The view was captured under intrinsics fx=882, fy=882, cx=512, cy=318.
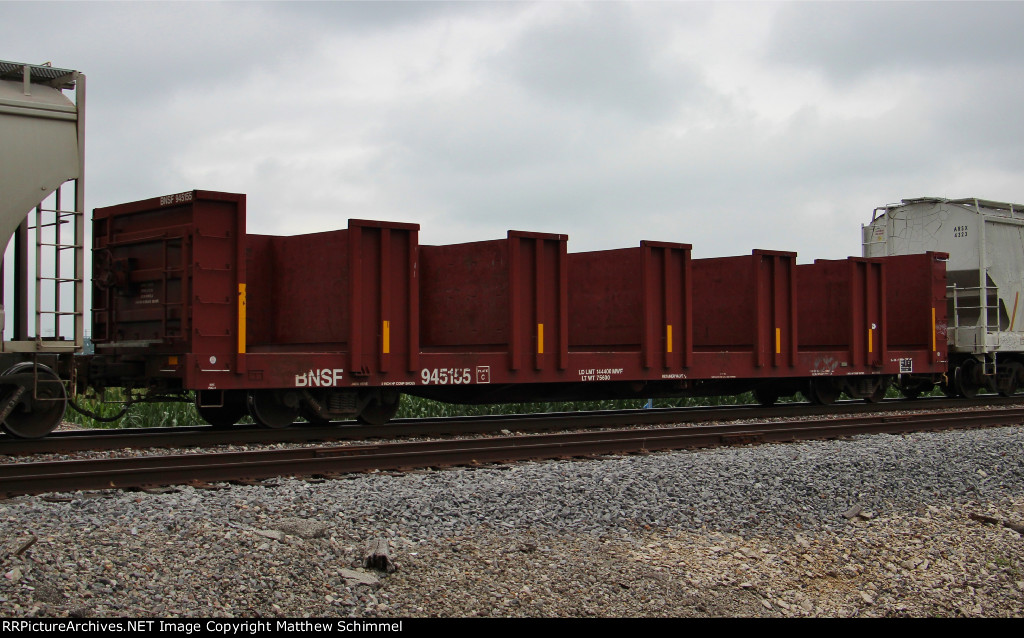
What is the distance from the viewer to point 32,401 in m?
10.0

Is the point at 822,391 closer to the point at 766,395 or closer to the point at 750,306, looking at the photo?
the point at 766,395

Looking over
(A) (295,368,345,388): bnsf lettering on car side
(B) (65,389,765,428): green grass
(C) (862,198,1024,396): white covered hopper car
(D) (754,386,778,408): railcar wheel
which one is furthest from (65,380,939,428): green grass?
(C) (862,198,1024,396): white covered hopper car

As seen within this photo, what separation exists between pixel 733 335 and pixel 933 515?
888 cm

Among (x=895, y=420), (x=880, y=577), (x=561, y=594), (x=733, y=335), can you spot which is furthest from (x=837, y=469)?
(x=733, y=335)

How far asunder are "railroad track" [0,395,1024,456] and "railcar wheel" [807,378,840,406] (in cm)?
32

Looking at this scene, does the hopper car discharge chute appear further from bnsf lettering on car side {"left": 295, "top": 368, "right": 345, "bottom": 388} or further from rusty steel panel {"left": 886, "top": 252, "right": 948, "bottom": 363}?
rusty steel panel {"left": 886, "top": 252, "right": 948, "bottom": 363}

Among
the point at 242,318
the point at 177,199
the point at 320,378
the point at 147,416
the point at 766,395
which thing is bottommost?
the point at 147,416

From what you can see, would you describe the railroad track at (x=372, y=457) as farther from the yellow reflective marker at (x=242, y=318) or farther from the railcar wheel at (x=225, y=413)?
the railcar wheel at (x=225, y=413)

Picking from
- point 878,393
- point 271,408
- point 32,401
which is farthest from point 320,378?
point 878,393

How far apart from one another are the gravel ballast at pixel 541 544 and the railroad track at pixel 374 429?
11.4 feet

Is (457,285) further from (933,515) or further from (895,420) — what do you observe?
(933,515)

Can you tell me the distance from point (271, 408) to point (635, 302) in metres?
6.34

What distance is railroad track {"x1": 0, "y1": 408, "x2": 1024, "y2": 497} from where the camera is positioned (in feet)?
23.6

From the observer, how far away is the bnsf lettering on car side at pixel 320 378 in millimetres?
10922
